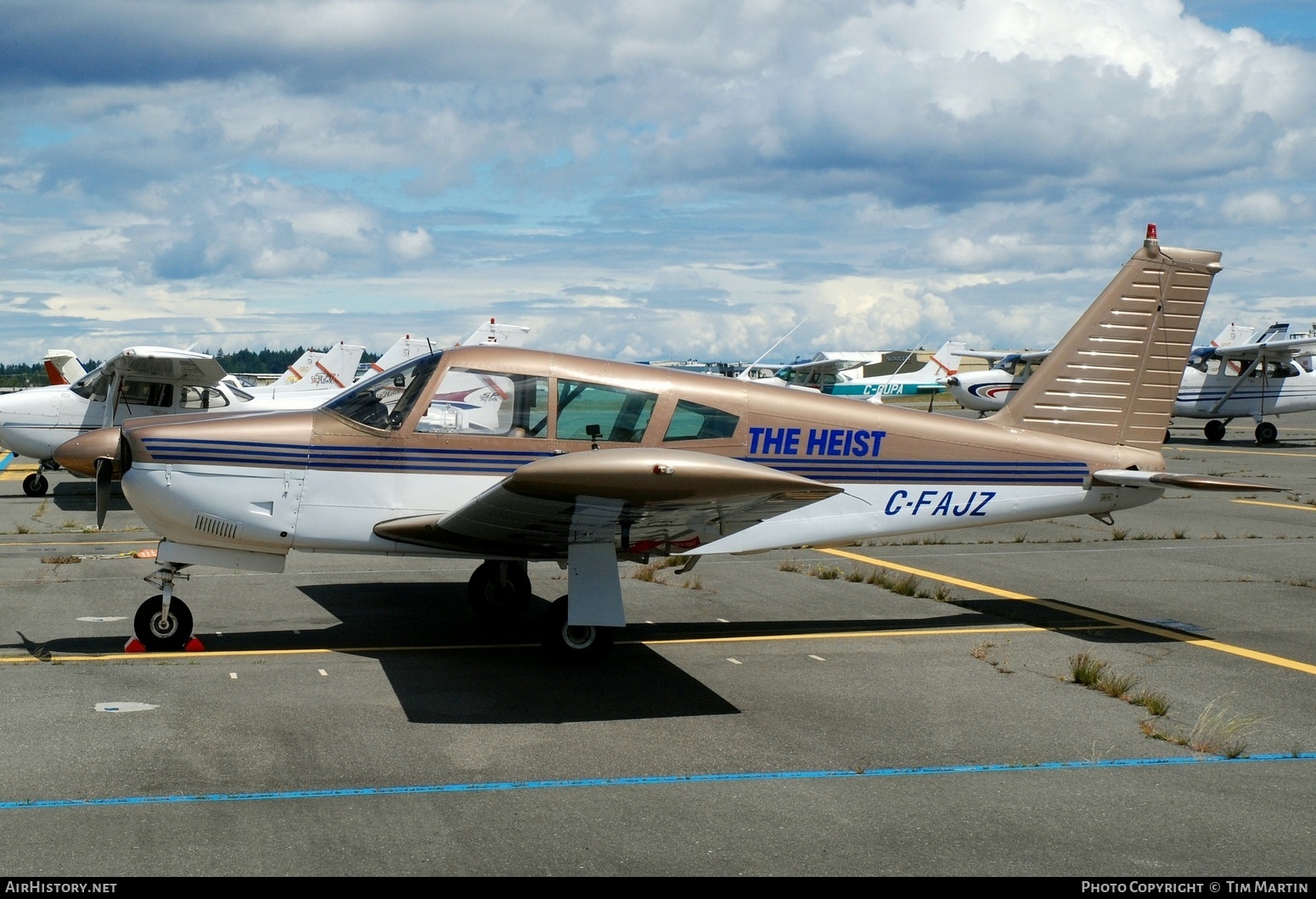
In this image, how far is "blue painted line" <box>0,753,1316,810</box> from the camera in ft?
16.6

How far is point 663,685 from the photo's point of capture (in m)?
7.44

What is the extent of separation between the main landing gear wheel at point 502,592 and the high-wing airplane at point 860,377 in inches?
1933

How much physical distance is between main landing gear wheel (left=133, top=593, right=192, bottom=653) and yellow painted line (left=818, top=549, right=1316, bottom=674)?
7.16 m

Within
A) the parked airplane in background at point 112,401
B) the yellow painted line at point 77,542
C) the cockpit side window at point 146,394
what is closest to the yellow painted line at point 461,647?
the yellow painted line at point 77,542

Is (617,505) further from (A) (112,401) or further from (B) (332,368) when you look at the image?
(B) (332,368)

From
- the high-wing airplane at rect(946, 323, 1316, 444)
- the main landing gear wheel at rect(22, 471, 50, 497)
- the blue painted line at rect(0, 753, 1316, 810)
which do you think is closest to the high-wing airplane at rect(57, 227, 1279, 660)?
the blue painted line at rect(0, 753, 1316, 810)

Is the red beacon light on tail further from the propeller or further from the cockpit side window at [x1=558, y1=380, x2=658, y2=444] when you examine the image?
the propeller

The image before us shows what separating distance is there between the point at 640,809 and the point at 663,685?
2344 millimetres

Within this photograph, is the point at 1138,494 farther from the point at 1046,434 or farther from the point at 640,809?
the point at 640,809

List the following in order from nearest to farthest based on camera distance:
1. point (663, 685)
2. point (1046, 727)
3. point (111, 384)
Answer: point (1046, 727), point (663, 685), point (111, 384)

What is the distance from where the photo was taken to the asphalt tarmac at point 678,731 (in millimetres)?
4621

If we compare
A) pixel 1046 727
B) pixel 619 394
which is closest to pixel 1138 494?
pixel 1046 727
